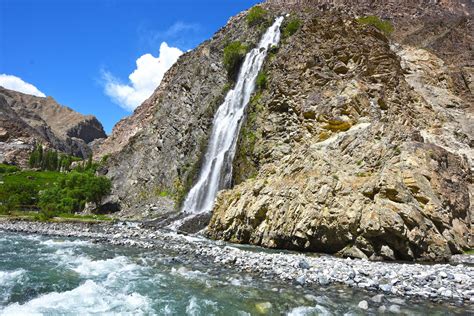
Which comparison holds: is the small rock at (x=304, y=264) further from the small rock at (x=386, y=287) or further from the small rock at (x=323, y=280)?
the small rock at (x=386, y=287)

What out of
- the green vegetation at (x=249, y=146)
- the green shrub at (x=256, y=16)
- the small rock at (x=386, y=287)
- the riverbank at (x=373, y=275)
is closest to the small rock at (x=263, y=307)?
the riverbank at (x=373, y=275)

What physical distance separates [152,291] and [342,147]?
17345mm

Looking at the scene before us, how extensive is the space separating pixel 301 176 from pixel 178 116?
143 ft

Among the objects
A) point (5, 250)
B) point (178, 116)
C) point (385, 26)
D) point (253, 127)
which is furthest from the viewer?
point (178, 116)

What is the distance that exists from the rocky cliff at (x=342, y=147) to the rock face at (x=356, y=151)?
0.31ft

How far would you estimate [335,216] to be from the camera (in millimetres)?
21109

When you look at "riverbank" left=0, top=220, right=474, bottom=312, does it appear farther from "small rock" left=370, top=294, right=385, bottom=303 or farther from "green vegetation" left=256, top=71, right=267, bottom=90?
"green vegetation" left=256, top=71, right=267, bottom=90

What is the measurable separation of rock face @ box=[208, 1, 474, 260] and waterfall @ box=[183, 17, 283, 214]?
396 cm

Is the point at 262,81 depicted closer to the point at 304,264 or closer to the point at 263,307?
the point at 304,264

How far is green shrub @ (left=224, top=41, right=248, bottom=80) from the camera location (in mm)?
57000

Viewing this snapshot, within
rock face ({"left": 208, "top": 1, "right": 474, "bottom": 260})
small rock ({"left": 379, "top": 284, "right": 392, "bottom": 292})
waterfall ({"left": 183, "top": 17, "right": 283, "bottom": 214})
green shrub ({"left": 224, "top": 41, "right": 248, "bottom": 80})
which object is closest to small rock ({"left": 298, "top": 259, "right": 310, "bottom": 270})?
small rock ({"left": 379, "top": 284, "right": 392, "bottom": 292})

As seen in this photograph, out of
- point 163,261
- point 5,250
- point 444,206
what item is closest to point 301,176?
point 444,206

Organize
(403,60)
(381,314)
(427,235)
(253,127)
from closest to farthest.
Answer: (381,314) < (427,235) < (253,127) < (403,60)

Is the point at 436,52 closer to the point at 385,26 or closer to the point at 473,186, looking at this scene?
the point at 385,26
